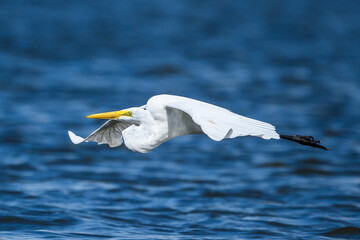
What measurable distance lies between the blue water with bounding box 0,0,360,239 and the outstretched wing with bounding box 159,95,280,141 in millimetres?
2742

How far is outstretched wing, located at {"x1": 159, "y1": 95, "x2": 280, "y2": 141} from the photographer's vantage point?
4945 millimetres

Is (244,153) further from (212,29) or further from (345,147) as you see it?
(212,29)

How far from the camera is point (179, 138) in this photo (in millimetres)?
13500

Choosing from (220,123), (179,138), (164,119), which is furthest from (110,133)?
(179,138)

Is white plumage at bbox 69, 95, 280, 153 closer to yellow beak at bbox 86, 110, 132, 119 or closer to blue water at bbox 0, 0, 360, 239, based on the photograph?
yellow beak at bbox 86, 110, 132, 119

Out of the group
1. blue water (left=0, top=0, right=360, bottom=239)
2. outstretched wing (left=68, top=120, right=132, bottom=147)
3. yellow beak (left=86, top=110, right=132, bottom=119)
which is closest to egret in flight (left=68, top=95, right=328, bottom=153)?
yellow beak (left=86, top=110, right=132, bottom=119)

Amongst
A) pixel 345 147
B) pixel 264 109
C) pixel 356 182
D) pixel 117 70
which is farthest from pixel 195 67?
pixel 356 182

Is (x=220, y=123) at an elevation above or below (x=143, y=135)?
below

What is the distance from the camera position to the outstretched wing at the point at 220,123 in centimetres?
495

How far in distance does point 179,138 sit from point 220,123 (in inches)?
332

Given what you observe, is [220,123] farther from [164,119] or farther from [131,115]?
[131,115]

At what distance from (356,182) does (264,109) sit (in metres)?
4.75

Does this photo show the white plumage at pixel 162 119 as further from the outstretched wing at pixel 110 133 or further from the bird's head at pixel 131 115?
the outstretched wing at pixel 110 133

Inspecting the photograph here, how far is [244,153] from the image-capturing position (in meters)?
12.7
